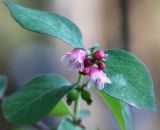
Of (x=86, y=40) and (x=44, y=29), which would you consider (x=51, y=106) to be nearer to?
(x=44, y=29)

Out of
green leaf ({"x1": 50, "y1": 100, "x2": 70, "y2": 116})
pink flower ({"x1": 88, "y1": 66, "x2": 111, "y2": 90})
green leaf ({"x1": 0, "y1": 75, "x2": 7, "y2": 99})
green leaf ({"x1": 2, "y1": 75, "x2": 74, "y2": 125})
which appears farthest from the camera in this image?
green leaf ({"x1": 0, "y1": 75, "x2": 7, "y2": 99})

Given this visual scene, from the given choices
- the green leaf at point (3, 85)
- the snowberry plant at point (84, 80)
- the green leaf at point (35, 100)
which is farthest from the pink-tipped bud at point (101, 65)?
the green leaf at point (3, 85)

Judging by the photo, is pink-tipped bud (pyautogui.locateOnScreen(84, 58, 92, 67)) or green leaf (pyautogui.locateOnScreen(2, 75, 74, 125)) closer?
Answer: pink-tipped bud (pyautogui.locateOnScreen(84, 58, 92, 67))

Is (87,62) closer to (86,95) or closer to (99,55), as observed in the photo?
(99,55)

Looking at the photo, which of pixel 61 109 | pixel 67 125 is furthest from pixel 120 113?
pixel 61 109

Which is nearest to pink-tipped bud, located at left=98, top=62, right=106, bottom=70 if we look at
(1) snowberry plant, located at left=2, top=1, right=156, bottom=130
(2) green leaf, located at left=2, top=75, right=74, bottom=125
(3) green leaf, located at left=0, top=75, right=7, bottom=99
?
(1) snowberry plant, located at left=2, top=1, right=156, bottom=130

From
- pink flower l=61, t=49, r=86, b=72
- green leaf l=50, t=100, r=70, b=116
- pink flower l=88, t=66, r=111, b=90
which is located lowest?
green leaf l=50, t=100, r=70, b=116

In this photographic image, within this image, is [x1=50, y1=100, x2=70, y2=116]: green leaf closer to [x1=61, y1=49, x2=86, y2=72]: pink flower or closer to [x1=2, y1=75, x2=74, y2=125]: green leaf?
[x1=2, y1=75, x2=74, y2=125]: green leaf

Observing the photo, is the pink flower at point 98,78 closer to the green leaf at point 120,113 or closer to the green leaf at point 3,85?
the green leaf at point 120,113
